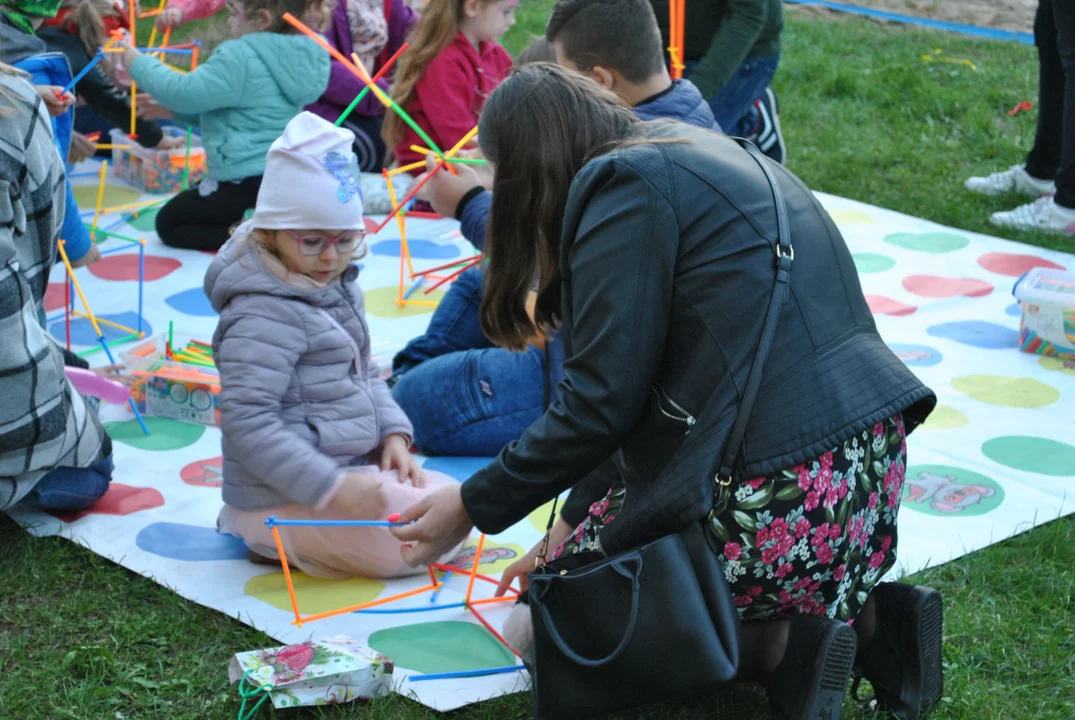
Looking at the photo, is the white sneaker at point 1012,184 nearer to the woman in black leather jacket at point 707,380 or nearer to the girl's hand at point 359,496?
the woman in black leather jacket at point 707,380

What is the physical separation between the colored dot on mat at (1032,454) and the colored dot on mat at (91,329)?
2239mm

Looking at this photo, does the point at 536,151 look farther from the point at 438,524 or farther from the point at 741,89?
the point at 741,89

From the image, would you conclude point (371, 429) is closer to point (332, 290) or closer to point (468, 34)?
point (332, 290)

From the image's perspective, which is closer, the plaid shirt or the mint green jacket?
the plaid shirt

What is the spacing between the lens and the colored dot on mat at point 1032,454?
2.56 m

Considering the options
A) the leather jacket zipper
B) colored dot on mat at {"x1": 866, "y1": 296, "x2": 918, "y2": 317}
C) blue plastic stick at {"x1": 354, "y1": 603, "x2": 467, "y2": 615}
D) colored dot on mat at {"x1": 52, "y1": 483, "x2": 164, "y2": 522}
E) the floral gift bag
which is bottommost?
colored dot on mat at {"x1": 52, "y1": 483, "x2": 164, "y2": 522}

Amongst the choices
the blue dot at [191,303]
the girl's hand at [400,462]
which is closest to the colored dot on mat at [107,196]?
the blue dot at [191,303]

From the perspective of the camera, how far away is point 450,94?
3.76 meters

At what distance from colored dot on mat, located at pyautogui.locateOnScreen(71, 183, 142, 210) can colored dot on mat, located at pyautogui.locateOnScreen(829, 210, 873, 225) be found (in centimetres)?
261

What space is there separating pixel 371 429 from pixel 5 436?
65cm

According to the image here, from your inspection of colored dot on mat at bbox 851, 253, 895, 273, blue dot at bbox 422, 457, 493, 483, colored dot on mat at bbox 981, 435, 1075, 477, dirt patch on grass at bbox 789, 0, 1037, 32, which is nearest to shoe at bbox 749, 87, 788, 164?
colored dot on mat at bbox 851, 253, 895, 273

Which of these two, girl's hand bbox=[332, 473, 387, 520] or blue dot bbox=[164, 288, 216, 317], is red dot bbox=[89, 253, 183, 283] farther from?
girl's hand bbox=[332, 473, 387, 520]

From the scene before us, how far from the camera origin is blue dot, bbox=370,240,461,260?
3.93 metres

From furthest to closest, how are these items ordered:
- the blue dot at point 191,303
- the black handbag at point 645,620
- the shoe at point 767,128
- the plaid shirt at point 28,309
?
the shoe at point 767,128, the blue dot at point 191,303, the plaid shirt at point 28,309, the black handbag at point 645,620
